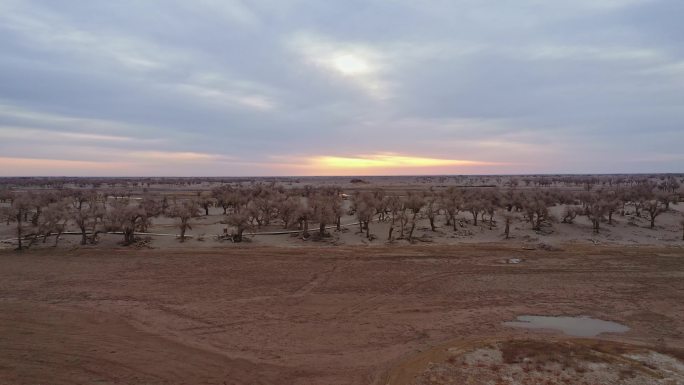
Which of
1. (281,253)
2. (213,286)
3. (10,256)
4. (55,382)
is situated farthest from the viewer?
(281,253)

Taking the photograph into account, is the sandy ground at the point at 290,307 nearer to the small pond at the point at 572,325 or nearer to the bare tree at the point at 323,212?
the small pond at the point at 572,325

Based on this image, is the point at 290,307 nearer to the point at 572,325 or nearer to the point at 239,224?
the point at 572,325

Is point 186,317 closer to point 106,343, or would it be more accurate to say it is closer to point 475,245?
point 106,343

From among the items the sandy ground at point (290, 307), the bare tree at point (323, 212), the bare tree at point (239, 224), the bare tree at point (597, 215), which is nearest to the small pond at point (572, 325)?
the sandy ground at point (290, 307)

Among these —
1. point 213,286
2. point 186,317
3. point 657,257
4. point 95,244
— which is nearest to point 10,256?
point 95,244

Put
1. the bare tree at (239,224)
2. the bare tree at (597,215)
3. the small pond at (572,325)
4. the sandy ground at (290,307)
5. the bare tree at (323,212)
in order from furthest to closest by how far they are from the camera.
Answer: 1. the bare tree at (597,215)
2. the bare tree at (323,212)
3. the bare tree at (239,224)
4. the small pond at (572,325)
5. the sandy ground at (290,307)

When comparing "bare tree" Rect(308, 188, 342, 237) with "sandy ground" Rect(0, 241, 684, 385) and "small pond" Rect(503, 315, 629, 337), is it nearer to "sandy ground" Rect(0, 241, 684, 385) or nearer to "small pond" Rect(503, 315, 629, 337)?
"sandy ground" Rect(0, 241, 684, 385)
